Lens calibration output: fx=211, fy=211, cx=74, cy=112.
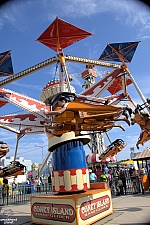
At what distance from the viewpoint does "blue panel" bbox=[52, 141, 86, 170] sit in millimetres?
6297

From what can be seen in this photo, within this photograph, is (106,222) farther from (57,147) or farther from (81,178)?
(57,147)

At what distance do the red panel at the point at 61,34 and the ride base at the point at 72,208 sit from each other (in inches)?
350

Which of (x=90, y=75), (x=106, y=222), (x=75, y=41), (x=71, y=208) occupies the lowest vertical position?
(x=106, y=222)

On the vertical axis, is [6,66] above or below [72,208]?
above

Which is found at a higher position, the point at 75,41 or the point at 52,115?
the point at 75,41

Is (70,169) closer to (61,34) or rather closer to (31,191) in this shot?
(61,34)

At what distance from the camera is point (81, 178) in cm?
628

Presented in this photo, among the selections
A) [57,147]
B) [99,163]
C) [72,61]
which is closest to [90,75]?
[99,163]

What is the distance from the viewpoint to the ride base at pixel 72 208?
17.3 ft

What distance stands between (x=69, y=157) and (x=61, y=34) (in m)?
8.33

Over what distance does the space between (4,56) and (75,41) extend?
13.8 ft

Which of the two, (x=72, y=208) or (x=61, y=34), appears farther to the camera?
(x=61, y=34)

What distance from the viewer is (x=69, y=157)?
634 centimetres

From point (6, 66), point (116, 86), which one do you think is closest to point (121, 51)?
point (116, 86)
